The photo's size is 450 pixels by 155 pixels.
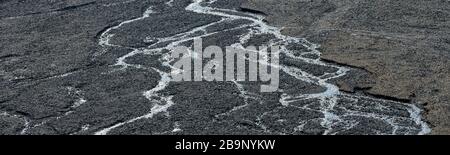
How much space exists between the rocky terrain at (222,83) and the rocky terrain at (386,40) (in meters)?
0.02

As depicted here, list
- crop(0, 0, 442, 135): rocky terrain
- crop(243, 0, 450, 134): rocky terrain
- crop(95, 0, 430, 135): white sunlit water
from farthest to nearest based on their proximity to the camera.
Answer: crop(243, 0, 450, 134): rocky terrain < crop(0, 0, 442, 135): rocky terrain < crop(95, 0, 430, 135): white sunlit water

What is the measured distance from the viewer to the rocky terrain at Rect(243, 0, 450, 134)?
799cm

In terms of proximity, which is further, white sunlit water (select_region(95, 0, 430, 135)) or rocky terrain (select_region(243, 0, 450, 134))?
rocky terrain (select_region(243, 0, 450, 134))

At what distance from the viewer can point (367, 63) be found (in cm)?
884

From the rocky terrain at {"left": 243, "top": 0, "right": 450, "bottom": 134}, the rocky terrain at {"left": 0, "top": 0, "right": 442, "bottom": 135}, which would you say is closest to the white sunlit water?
the rocky terrain at {"left": 0, "top": 0, "right": 442, "bottom": 135}

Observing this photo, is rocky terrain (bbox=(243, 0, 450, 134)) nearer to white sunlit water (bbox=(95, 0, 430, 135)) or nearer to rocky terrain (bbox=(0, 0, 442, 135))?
rocky terrain (bbox=(0, 0, 442, 135))

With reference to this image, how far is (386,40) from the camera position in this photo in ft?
31.6

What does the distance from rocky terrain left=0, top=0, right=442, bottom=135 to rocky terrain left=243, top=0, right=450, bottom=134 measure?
0.06 feet

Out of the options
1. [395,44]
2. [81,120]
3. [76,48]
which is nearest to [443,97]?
[395,44]

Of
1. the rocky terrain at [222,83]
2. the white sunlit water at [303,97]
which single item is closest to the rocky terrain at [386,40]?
the rocky terrain at [222,83]

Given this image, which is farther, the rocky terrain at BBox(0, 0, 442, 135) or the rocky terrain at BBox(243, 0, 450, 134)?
the rocky terrain at BBox(243, 0, 450, 134)

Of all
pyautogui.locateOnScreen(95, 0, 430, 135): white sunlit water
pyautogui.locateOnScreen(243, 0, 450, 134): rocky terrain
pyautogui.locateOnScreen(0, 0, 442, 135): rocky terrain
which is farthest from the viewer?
pyautogui.locateOnScreen(243, 0, 450, 134): rocky terrain

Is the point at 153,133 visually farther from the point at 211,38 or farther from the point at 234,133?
the point at 211,38

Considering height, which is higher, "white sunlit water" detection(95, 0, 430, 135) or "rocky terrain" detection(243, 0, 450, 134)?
"rocky terrain" detection(243, 0, 450, 134)
